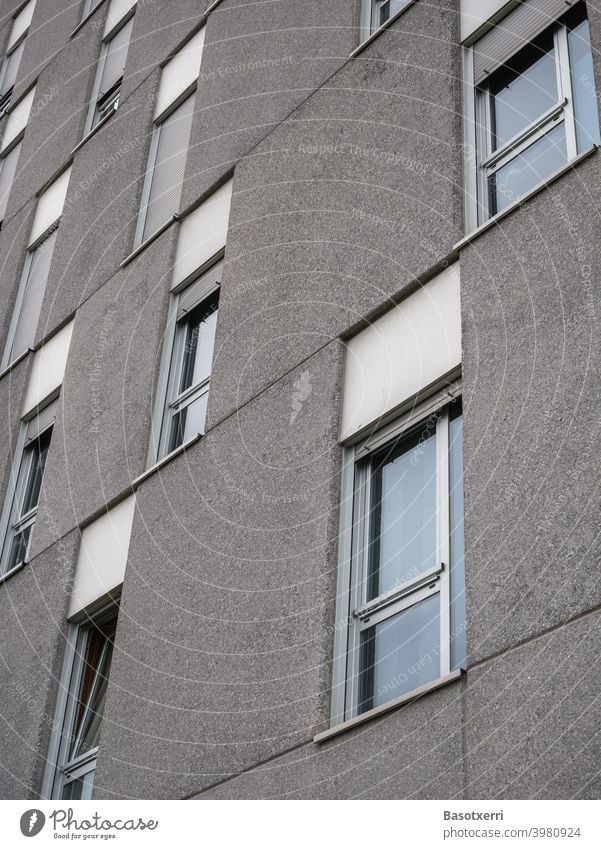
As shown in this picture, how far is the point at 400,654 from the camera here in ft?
23.4

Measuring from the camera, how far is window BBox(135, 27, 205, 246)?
12096 millimetres

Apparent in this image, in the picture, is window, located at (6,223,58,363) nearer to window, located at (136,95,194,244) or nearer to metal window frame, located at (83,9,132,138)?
metal window frame, located at (83,9,132,138)

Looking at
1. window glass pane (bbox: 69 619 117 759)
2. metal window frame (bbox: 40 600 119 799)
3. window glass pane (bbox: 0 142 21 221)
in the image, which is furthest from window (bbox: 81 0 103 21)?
window glass pane (bbox: 69 619 117 759)

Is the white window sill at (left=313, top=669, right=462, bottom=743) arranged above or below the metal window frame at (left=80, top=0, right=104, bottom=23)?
below

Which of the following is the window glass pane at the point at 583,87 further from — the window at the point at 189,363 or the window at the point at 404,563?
the window at the point at 189,363

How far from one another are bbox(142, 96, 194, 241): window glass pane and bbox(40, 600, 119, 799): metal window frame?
12.8 ft

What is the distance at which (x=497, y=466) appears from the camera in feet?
21.9

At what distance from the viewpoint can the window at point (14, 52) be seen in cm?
1953

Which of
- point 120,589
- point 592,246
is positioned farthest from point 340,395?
point 120,589

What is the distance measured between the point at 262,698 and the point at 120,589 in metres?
2.55

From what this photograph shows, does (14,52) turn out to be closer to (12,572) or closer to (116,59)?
(116,59)

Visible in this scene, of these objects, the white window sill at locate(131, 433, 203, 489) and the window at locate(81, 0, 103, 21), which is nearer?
the white window sill at locate(131, 433, 203, 489)

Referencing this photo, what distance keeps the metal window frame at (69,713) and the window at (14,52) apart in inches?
447

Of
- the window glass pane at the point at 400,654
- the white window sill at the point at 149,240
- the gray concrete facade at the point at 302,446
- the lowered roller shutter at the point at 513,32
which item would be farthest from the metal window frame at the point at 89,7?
the window glass pane at the point at 400,654
